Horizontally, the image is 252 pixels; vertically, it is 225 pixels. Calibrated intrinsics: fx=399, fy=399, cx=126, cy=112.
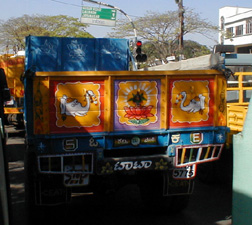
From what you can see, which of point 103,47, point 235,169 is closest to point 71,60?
point 103,47

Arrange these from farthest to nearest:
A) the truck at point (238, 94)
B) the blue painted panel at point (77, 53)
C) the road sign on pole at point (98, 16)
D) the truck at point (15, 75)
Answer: the road sign on pole at point (98, 16), the truck at point (15, 75), the blue painted panel at point (77, 53), the truck at point (238, 94)

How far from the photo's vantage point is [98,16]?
2088 cm

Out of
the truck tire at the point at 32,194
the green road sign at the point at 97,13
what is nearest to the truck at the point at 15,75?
the green road sign at the point at 97,13

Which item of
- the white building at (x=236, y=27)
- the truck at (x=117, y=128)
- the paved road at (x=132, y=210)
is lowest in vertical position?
the paved road at (x=132, y=210)

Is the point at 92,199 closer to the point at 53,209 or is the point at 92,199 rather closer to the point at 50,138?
the point at 53,209

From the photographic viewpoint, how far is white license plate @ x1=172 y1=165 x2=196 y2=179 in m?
4.85

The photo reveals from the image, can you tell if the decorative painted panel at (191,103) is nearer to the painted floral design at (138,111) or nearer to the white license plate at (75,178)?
the painted floral design at (138,111)

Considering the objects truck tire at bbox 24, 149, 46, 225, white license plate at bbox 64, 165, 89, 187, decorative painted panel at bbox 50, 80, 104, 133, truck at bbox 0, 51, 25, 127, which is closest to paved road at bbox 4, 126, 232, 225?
truck tire at bbox 24, 149, 46, 225

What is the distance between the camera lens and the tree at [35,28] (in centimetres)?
3984

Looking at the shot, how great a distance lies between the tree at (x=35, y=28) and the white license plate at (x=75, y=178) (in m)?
36.1

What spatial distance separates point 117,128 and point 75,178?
0.75m

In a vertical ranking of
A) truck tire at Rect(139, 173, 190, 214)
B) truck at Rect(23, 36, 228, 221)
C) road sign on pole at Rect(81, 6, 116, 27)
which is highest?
road sign on pole at Rect(81, 6, 116, 27)

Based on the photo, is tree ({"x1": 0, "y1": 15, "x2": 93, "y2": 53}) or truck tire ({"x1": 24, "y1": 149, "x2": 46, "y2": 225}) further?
tree ({"x1": 0, "y1": 15, "x2": 93, "y2": 53})

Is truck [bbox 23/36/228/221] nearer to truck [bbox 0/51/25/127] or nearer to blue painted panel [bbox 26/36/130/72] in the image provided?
blue painted panel [bbox 26/36/130/72]
